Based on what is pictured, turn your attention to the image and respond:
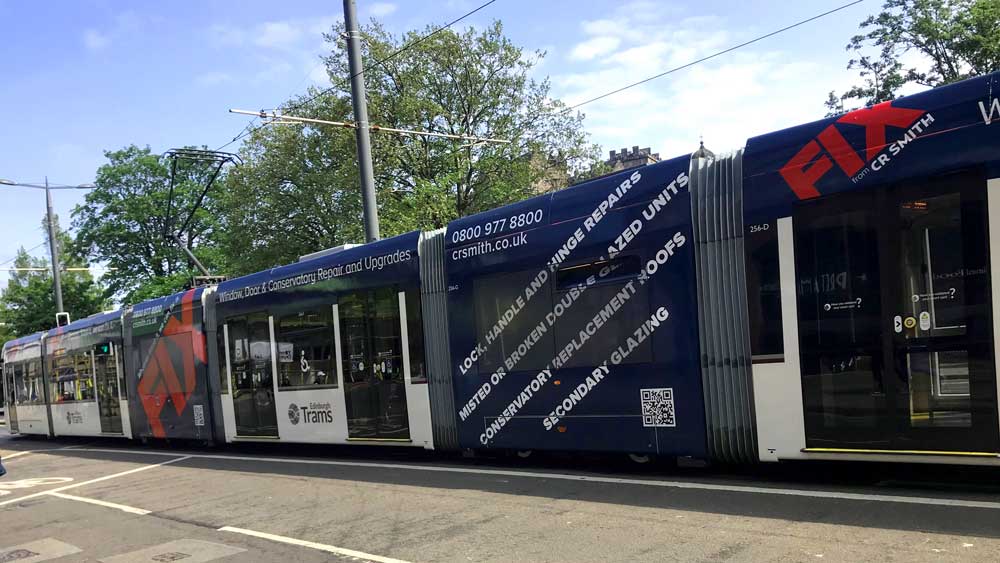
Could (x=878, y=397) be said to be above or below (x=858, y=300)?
below

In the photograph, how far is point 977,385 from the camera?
6.12m

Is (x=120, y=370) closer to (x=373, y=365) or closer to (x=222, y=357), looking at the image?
(x=222, y=357)

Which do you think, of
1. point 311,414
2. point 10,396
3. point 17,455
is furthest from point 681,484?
point 10,396

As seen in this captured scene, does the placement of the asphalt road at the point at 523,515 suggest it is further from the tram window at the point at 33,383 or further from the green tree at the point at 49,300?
the green tree at the point at 49,300

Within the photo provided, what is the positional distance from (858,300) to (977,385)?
3.61 feet

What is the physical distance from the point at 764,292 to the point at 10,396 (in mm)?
27923

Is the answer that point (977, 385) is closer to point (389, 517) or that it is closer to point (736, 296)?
point (736, 296)

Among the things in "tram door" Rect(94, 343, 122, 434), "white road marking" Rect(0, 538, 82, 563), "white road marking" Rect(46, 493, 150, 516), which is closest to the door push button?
"white road marking" Rect(0, 538, 82, 563)

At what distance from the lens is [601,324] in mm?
8867

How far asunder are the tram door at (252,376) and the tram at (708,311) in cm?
89

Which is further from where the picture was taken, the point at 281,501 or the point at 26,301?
the point at 26,301

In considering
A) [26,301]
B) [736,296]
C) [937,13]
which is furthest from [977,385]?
[26,301]

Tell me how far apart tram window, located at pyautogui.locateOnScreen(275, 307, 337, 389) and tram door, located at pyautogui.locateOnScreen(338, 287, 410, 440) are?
0.45m

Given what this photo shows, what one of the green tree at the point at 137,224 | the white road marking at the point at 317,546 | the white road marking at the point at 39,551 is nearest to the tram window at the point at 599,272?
the white road marking at the point at 317,546
